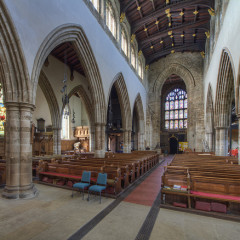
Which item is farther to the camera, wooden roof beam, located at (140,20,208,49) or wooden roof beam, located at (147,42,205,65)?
wooden roof beam, located at (147,42,205,65)

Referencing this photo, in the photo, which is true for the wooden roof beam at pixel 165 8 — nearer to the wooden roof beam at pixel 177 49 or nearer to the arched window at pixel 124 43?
the arched window at pixel 124 43

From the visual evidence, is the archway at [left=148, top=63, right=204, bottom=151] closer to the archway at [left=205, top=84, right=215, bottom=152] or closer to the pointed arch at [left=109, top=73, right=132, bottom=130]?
the archway at [left=205, top=84, right=215, bottom=152]

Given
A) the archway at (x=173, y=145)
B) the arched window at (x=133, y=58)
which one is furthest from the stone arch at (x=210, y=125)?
the arched window at (x=133, y=58)

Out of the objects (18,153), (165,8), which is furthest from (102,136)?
(165,8)

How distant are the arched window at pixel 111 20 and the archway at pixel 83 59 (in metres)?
3.94

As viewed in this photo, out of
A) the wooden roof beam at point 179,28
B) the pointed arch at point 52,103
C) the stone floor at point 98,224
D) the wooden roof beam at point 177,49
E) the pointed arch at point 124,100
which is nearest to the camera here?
the stone floor at point 98,224

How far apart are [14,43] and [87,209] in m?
5.54

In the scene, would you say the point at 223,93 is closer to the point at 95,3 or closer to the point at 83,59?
the point at 83,59

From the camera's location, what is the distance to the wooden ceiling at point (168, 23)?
1392 centimetres

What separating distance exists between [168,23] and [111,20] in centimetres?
653

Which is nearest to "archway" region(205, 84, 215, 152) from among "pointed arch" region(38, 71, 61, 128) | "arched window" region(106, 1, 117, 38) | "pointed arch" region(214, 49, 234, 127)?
"pointed arch" region(214, 49, 234, 127)

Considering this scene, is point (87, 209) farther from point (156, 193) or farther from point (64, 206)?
point (156, 193)

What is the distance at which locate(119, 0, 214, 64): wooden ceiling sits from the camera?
13916 mm

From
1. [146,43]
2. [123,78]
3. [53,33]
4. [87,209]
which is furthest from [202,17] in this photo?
[87,209]
